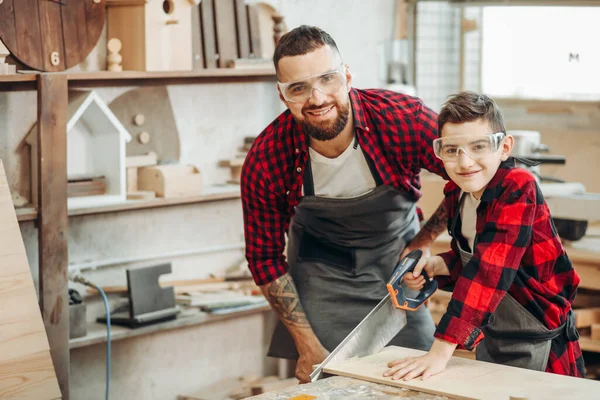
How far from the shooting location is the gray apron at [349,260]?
9.47 ft

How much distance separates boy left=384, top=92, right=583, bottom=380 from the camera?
2.16 metres

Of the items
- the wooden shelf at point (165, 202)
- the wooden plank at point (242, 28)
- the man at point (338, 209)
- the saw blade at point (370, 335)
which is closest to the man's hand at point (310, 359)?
the man at point (338, 209)

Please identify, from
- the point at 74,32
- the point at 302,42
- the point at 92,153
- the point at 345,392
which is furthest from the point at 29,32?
the point at 345,392

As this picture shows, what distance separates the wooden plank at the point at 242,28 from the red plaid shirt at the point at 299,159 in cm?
120

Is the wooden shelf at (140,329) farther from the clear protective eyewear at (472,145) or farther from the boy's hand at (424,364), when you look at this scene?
the clear protective eyewear at (472,145)

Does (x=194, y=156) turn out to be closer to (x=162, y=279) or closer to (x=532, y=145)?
(x=162, y=279)

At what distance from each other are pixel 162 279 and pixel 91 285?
20.4 inches

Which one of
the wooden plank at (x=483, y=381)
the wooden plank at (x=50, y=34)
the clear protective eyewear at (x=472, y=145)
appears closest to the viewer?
the wooden plank at (x=483, y=381)

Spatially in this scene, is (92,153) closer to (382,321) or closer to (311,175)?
(311,175)

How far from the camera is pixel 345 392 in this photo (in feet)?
6.73

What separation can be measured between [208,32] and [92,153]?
74 centimetres

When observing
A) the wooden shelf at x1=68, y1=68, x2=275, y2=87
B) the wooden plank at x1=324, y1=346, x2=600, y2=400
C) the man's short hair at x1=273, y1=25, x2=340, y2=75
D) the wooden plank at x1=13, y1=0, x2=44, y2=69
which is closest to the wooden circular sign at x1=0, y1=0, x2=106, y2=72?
the wooden plank at x1=13, y1=0, x2=44, y2=69

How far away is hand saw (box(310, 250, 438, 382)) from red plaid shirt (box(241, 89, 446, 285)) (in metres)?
0.52

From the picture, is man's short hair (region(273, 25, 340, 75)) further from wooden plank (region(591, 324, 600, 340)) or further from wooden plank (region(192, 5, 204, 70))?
wooden plank (region(591, 324, 600, 340))
